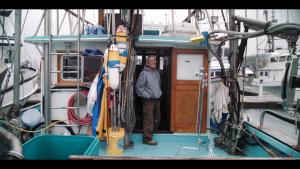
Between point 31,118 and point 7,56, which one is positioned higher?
point 7,56

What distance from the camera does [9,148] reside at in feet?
6.44

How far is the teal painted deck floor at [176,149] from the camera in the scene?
4.89 meters

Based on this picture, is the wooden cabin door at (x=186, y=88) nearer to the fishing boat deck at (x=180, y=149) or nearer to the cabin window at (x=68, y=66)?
the fishing boat deck at (x=180, y=149)

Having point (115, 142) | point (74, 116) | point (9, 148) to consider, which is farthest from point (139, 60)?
point (9, 148)

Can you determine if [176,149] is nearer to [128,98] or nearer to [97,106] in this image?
[128,98]

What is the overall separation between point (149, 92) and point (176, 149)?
1.26 meters

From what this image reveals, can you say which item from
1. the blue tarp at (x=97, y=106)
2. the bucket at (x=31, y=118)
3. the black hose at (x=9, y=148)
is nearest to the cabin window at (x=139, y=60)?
the blue tarp at (x=97, y=106)

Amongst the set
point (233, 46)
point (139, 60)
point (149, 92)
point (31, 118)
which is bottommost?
point (31, 118)

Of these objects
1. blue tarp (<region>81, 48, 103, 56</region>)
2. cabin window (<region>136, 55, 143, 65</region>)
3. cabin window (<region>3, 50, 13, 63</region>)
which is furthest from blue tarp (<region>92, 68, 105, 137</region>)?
cabin window (<region>3, 50, 13, 63</region>)

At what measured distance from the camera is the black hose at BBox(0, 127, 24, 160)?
1.82 meters

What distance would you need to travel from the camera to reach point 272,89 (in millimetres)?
17062

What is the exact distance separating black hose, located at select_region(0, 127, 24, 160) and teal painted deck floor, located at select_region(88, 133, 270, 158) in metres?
2.89

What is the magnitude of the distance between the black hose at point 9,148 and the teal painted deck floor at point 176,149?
2.89 m

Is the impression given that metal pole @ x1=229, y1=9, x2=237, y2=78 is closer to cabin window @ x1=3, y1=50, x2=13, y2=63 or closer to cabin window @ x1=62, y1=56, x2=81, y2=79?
cabin window @ x1=62, y1=56, x2=81, y2=79
